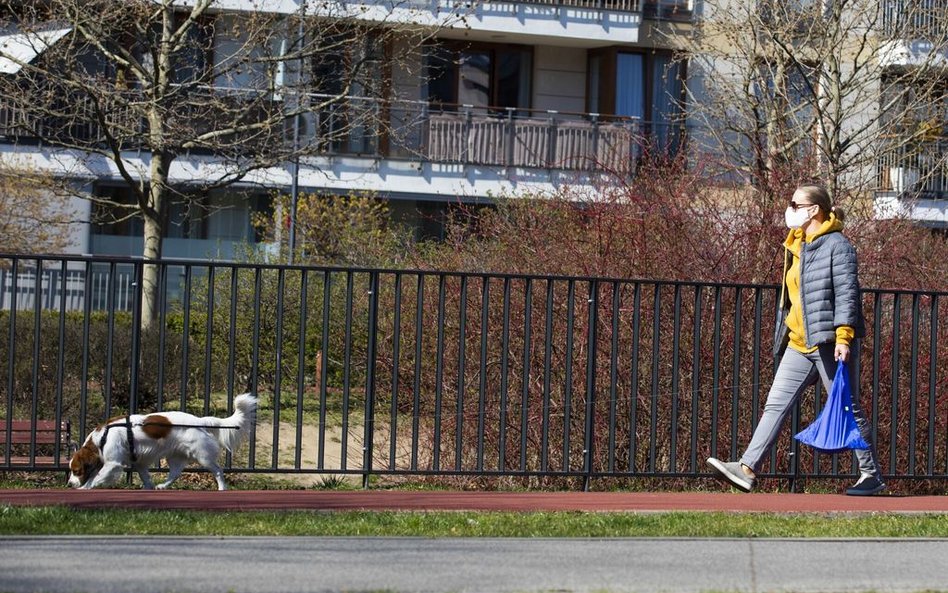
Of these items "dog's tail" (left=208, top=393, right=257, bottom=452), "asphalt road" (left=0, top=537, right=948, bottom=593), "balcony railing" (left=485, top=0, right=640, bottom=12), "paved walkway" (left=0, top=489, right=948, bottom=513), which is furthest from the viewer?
"balcony railing" (left=485, top=0, right=640, bottom=12)

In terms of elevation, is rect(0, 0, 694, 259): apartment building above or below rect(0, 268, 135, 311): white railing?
above

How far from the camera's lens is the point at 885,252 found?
12602 millimetres

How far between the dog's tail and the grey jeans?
3.11 meters

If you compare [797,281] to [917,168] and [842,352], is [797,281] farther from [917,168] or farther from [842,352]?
[917,168]

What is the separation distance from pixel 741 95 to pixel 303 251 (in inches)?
329

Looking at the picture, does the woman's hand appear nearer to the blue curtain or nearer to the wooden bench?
the wooden bench

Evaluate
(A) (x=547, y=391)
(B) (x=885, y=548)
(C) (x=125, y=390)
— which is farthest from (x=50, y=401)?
(B) (x=885, y=548)

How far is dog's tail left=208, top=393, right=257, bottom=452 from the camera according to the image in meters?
9.56

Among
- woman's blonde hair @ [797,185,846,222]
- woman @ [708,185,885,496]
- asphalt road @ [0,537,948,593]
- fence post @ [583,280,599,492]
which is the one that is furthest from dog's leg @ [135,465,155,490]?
woman's blonde hair @ [797,185,846,222]

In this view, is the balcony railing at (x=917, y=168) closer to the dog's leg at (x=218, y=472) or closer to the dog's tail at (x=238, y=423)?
the dog's tail at (x=238, y=423)

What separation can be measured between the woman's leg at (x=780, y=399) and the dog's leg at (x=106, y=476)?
12.8ft

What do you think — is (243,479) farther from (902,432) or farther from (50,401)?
(902,432)

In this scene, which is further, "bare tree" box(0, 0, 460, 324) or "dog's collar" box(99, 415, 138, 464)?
"bare tree" box(0, 0, 460, 324)

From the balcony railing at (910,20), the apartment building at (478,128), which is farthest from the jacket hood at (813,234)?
the apartment building at (478,128)
